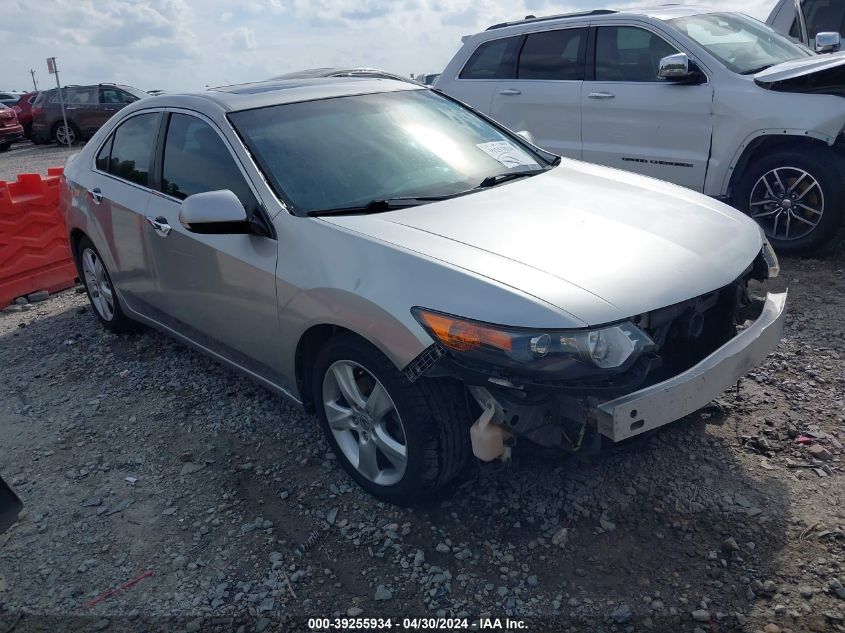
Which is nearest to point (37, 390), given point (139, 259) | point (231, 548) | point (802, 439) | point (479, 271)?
point (139, 259)

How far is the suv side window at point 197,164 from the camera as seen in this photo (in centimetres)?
343

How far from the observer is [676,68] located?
18.6 ft

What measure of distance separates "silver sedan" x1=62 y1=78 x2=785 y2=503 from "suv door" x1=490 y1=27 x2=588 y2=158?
8.73 ft

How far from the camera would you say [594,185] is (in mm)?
3625

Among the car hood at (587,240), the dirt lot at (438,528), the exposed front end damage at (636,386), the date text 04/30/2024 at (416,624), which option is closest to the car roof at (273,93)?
the car hood at (587,240)

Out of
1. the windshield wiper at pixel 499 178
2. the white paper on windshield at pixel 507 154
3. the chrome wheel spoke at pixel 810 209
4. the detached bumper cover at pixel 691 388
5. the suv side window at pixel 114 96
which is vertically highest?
the white paper on windshield at pixel 507 154

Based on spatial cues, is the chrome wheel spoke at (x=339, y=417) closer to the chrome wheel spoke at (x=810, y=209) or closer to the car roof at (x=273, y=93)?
the car roof at (x=273, y=93)

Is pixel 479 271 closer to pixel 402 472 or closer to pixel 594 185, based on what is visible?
pixel 402 472

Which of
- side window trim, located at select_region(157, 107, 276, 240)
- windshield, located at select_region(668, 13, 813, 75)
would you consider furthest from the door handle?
windshield, located at select_region(668, 13, 813, 75)

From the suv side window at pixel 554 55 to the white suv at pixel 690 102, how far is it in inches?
0.4

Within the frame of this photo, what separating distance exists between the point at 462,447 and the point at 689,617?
946mm

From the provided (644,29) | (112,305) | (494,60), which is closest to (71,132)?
(494,60)

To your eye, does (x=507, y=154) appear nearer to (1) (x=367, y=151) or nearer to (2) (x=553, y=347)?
(1) (x=367, y=151)

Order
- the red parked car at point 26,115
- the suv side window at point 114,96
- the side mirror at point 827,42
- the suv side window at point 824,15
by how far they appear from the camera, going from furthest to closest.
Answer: the red parked car at point 26,115, the suv side window at point 114,96, the suv side window at point 824,15, the side mirror at point 827,42
